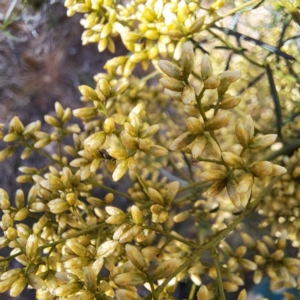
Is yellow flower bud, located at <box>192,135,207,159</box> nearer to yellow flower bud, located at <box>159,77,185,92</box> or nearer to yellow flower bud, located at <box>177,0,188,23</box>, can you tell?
yellow flower bud, located at <box>159,77,185,92</box>

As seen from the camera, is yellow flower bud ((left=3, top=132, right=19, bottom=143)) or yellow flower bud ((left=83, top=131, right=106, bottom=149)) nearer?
yellow flower bud ((left=83, top=131, right=106, bottom=149))

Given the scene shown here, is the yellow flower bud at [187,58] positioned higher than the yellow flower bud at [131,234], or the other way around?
the yellow flower bud at [187,58]

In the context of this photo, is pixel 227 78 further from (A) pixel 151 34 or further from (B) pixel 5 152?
(B) pixel 5 152

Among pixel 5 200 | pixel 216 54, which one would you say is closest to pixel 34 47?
pixel 216 54

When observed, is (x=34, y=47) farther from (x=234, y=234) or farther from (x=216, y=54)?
(x=234, y=234)

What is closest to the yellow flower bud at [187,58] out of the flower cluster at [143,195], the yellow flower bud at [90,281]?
the flower cluster at [143,195]

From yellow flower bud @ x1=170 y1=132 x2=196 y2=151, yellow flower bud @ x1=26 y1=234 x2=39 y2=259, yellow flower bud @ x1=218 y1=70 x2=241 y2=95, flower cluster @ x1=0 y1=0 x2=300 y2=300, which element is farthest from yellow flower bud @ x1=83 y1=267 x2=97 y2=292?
yellow flower bud @ x1=218 y1=70 x2=241 y2=95

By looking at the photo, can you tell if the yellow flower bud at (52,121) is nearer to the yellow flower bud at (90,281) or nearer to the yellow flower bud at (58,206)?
the yellow flower bud at (58,206)

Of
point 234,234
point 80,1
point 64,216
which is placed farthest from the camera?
point 234,234

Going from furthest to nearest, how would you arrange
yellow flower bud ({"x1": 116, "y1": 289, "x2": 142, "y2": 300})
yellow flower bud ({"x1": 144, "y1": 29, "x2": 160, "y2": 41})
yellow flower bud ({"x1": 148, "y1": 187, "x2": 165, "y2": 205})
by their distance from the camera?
yellow flower bud ({"x1": 144, "y1": 29, "x2": 160, "y2": 41})
yellow flower bud ({"x1": 148, "y1": 187, "x2": 165, "y2": 205})
yellow flower bud ({"x1": 116, "y1": 289, "x2": 142, "y2": 300})

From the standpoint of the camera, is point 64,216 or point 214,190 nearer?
point 214,190

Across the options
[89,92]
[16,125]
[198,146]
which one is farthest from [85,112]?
[198,146]
